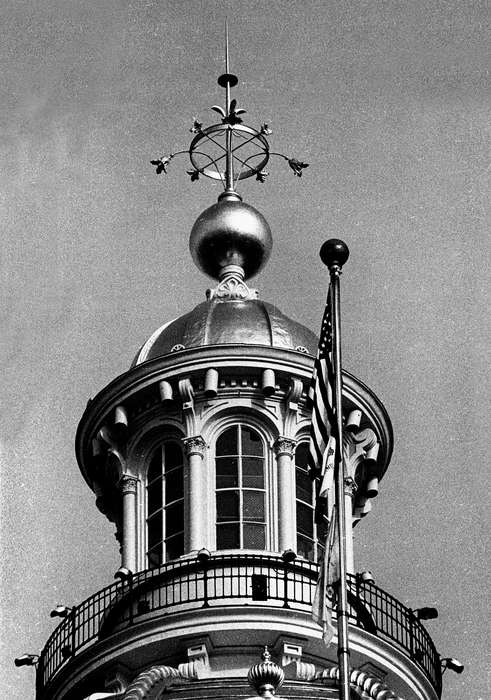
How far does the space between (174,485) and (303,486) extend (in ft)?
9.10

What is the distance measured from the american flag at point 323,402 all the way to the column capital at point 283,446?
1169 cm

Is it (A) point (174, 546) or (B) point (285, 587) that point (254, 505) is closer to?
(A) point (174, 546)

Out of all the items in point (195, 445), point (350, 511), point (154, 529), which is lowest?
point (154, 529)

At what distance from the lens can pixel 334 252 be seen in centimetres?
5828

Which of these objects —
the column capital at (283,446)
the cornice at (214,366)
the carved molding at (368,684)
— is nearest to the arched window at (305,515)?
the column capital at (283,446)

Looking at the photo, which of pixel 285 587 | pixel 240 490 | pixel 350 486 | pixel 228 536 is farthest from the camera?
pixel 350 486

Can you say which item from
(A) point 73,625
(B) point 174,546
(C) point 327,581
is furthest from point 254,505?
(C) point 327,581

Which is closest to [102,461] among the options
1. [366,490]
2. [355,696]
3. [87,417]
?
[87,417]

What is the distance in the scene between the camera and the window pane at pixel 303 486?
235 ft

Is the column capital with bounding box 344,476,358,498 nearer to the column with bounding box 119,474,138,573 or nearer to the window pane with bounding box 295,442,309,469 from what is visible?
the window pane with bounding box 295,442,309,469

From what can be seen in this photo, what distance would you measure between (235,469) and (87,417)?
151 inches

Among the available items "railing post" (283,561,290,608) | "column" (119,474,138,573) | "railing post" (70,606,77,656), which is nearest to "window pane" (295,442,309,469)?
"column" (119,474,138,573)

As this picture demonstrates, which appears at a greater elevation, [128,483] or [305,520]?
[128,483]

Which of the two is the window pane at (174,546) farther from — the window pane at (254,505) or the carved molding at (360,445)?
the carved molding at (360,445)
